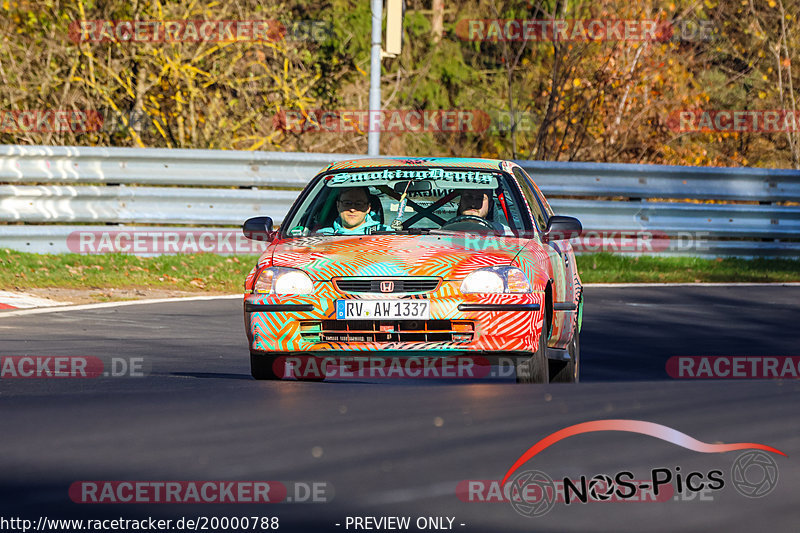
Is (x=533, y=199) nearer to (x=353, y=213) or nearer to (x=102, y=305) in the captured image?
(x=353, y=213)

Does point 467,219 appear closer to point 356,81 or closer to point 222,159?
point 222,159

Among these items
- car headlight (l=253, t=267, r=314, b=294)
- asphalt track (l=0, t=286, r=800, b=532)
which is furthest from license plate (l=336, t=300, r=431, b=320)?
asphalt track (l=0, t=286, r=800, b=532)

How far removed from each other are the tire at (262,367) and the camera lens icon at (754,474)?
3131mm

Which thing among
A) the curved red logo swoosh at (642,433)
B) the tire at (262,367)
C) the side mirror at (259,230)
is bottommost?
the tire at (262,367)

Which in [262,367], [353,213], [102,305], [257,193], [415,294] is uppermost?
[353,213]

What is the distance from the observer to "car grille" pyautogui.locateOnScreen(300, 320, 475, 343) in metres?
8.35

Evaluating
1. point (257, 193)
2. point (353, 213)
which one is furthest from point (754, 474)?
point (257, 193)

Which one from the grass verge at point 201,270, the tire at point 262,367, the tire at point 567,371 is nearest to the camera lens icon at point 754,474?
the tire at point 567,371

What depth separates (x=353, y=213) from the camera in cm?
954

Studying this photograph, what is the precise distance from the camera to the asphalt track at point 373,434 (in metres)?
5.59

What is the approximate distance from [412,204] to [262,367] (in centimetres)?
170

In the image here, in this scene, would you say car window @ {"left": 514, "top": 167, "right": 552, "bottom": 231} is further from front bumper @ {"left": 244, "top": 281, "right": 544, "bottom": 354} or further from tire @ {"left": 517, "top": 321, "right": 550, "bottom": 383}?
front bumper @ {"left": 244, "top": 281, "right": 544, "bottom": 354}

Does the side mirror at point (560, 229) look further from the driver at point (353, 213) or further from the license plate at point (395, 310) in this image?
the license plate at point (395, 310)

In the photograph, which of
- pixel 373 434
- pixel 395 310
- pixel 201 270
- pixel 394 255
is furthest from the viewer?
pixel 201 270
